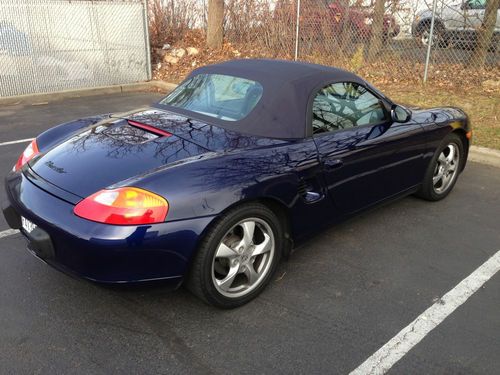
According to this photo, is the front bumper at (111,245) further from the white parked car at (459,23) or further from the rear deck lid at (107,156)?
the white parked car at (459,23)

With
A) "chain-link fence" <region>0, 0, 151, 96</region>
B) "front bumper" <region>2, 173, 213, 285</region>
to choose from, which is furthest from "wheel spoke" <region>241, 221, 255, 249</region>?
"chain-link fence" <region>0, 0, 151, 96</region>

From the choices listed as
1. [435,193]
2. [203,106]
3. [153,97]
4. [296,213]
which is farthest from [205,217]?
[153,97]

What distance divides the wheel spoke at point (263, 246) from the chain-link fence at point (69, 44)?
26.6 ft

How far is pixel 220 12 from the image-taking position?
39.1 ft

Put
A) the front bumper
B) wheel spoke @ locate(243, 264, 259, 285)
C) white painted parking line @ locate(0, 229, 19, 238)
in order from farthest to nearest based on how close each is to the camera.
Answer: white painted parking line @ locate(0, 229, 19, 238) → wheel spoke @ locate(243, 264, 259, 285) → the front bumper

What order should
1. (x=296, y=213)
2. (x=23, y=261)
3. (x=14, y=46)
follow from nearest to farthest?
(x=296, y=213) < (x=23, y=261) < (x=14, y=46)

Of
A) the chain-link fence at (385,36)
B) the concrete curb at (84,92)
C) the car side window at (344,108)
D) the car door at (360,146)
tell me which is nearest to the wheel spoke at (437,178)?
the car door at (360,146)

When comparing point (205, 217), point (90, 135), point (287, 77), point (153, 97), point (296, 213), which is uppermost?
point (287, 77)

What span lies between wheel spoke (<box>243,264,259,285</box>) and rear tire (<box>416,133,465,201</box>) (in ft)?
7.09

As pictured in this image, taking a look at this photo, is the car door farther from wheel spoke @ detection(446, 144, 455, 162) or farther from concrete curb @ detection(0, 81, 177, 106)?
concrete curb @ detection(0, 81, 177, 106)

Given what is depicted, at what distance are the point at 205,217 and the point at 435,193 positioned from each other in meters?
2.84

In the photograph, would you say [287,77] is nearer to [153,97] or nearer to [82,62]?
[153,97]

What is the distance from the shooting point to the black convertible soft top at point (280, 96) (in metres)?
3.10

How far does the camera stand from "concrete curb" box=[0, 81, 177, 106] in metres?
9.05
